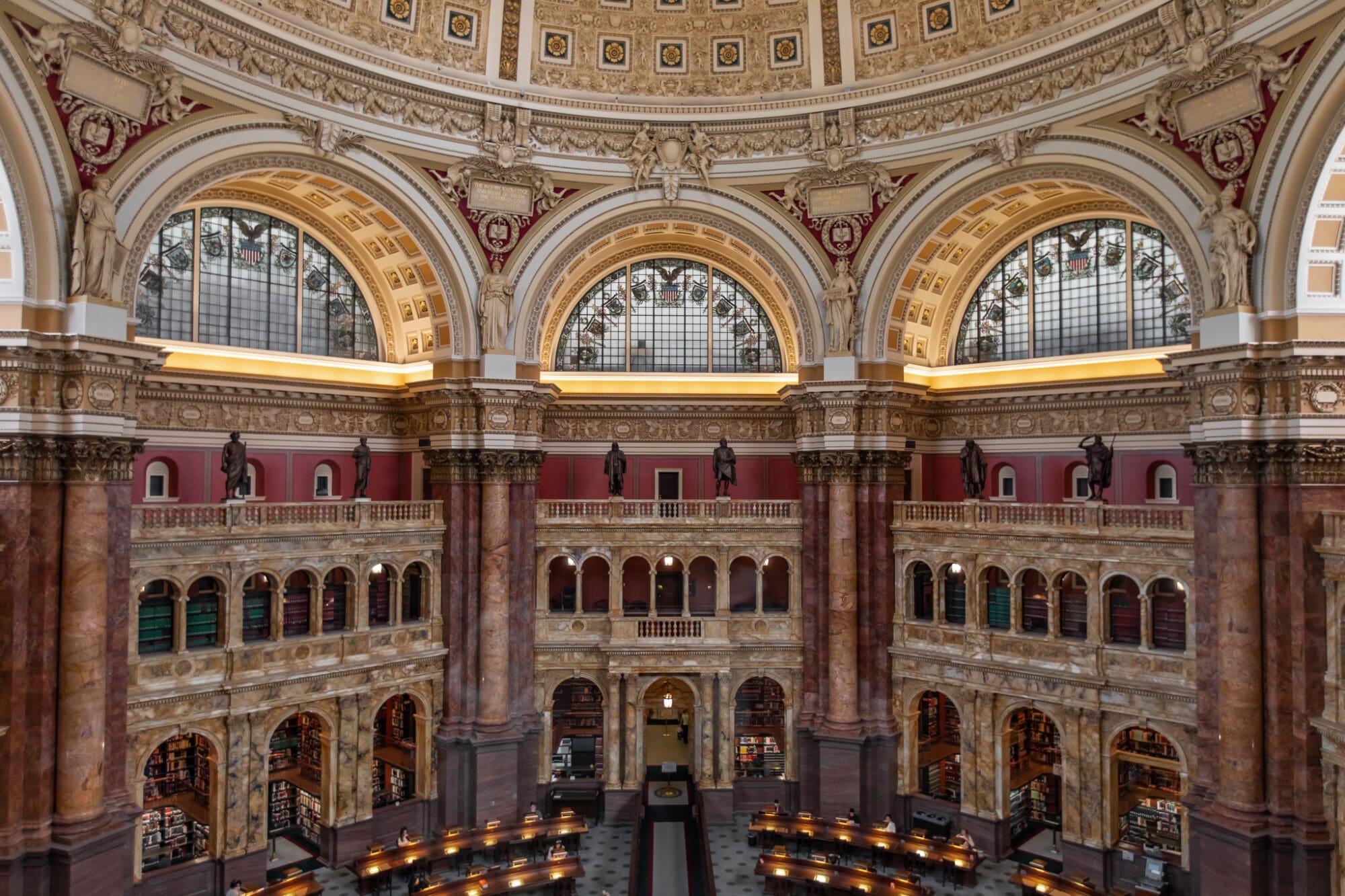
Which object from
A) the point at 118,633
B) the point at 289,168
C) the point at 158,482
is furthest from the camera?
the point at 158,482

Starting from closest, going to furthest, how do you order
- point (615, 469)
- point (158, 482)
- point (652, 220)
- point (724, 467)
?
point (158, 482)
point (724, 467)
point (615, 469)
point (652, 220)

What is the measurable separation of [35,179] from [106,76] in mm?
3119

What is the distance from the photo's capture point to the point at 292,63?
25.9 meters

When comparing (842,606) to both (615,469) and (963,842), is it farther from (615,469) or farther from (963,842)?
(615,469)

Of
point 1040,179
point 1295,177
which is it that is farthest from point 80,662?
point 1295,177

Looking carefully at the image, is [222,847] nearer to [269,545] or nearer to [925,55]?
[269,545]

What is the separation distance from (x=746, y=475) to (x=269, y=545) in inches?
649

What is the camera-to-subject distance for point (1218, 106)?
22.7m

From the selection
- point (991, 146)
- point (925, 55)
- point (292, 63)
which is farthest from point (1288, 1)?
point (292, 63)

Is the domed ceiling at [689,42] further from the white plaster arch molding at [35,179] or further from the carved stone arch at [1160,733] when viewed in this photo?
the carved stone arch at [1160,733]

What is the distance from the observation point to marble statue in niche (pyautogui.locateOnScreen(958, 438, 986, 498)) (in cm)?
2958

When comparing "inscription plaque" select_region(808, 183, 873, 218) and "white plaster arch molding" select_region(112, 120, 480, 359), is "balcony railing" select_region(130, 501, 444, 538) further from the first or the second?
"inscription plaque" select_region(808, 183, 873, 218)

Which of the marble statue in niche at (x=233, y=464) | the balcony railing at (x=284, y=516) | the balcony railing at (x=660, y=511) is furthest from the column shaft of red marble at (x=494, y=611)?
the marble statue in niche at (x=233, y=464)

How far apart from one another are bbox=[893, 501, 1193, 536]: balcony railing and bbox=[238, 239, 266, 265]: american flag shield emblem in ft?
74.5
